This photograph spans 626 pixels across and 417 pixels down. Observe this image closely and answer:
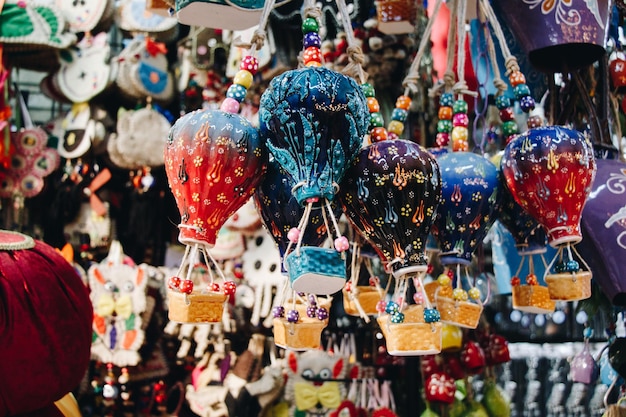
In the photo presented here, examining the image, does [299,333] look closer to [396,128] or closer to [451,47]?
[396,128]

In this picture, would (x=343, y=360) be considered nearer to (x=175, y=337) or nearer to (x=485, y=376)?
(x=485, y=376)

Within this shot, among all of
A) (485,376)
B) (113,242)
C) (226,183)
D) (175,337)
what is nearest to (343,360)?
(485,376)

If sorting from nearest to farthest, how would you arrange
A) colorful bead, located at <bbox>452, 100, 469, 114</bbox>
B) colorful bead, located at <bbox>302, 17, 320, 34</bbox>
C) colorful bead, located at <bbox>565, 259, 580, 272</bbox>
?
colorful bead, located at <bbox>302, 17, 320, 34</bbox> → colorful bead, located at <bbox>565, 259, 580, 272</bbox> → colorful bead, located at <bbox>452, 100, 469, 114</bbox>

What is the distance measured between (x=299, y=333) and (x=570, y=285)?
0.38 meters

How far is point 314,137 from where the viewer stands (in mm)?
772

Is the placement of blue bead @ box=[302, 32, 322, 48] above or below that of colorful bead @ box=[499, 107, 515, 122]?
above

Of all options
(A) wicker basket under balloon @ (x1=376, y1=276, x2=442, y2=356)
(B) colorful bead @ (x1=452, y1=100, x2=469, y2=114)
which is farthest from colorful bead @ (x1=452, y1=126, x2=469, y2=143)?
(A) wicker basket under balloon @ (x1=376, y1=276, x2=442, y2=356)

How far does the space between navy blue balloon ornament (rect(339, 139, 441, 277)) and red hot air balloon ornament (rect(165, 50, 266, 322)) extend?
0.39 feet

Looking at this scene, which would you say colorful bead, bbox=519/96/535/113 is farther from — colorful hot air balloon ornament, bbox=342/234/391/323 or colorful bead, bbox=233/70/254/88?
colorful bead, bbox=233/70/254/88

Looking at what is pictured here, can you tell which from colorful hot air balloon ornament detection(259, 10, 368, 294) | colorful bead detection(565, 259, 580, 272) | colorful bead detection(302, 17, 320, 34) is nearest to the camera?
colorful hot air balloon ornament detection(259, 10, 368, 294)

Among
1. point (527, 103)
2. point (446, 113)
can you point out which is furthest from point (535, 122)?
point (446, 113)

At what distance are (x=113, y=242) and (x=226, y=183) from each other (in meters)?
1.70

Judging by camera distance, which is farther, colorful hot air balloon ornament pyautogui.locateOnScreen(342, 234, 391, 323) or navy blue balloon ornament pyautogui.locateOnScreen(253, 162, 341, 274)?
colorful hot air balloon ornament pyautogui.locateOnScreen(342, 234, 391, 323)

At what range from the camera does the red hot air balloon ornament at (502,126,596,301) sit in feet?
3.02
